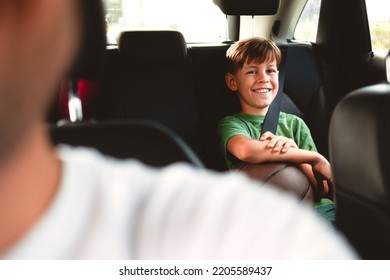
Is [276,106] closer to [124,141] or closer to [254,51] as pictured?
[254,51]

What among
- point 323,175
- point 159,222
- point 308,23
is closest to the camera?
point 159,222

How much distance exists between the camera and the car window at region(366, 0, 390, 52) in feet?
3.54

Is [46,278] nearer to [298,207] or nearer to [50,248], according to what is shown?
[50,248]

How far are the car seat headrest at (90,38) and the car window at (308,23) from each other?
2.40 ft

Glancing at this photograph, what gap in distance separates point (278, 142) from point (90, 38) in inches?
21.3

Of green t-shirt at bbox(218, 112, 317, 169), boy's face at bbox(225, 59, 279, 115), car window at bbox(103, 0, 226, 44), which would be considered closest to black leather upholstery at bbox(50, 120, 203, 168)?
car window at bbox(103, 0, 226, 44)

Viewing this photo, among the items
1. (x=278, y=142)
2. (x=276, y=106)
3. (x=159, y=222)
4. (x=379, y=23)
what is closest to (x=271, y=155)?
(x=278, y=142)

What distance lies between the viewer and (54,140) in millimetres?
626

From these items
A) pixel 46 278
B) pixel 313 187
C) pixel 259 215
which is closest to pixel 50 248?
pixel 46 278

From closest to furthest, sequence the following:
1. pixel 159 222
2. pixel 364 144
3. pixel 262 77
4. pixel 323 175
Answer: pixel 159 222, pixel 364 144, pixel 323 175, pixel 262 77

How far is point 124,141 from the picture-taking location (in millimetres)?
657

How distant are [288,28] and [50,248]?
89 centimetres

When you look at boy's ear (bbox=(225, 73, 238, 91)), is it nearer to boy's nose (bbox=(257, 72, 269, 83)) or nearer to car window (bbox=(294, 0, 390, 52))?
boy's nose (bbox=(257, 72, 269, 83))

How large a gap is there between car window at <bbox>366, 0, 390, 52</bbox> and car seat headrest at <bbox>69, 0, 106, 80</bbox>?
66cm
